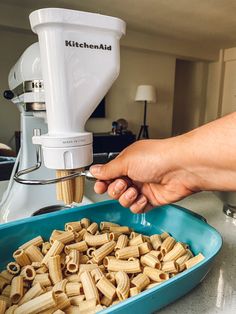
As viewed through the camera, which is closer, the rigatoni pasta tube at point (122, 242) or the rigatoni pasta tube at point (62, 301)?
the rigatoni pasta tube at point (62, 301)

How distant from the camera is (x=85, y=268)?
43cm

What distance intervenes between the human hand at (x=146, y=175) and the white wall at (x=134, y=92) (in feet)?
8.53

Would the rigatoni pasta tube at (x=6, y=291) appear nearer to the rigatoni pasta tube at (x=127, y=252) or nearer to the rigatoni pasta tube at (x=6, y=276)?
the rigatoni pasta tube at (x=6, y=276)

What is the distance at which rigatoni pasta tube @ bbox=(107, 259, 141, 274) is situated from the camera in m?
0.43

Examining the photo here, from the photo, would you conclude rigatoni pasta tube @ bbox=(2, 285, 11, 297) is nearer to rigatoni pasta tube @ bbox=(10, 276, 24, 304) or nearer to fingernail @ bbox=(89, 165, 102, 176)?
rigatoni pasta tube @ bbox=(10, 276, 24, 304)

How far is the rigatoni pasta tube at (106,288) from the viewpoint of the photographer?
0.37 meters

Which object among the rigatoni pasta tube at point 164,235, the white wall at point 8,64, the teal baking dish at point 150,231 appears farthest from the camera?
the white wall at point 8,64

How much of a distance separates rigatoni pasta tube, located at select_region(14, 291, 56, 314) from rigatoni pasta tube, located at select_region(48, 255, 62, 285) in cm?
6

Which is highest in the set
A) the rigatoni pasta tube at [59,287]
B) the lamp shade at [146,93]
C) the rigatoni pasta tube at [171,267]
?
the lamp shade at [146,93]

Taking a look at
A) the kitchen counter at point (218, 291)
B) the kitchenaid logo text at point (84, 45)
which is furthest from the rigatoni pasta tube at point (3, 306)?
the kitchenaid logo text at point (84, 45)

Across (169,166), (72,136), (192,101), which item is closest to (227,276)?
(169,166)

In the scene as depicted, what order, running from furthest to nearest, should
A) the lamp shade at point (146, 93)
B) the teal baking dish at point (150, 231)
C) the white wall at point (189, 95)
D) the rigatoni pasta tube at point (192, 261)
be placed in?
the white wall at point (189, 95), the lamp shade at point (146, 93), the rigatoni pasta tube at point (192, 261), the teal baking dish at point (150, 231)

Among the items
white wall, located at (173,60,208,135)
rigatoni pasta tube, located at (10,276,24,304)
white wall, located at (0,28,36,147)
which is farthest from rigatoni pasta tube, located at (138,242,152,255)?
white wall, located at (173,60,208,135)

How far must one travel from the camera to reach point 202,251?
1.50 feet
